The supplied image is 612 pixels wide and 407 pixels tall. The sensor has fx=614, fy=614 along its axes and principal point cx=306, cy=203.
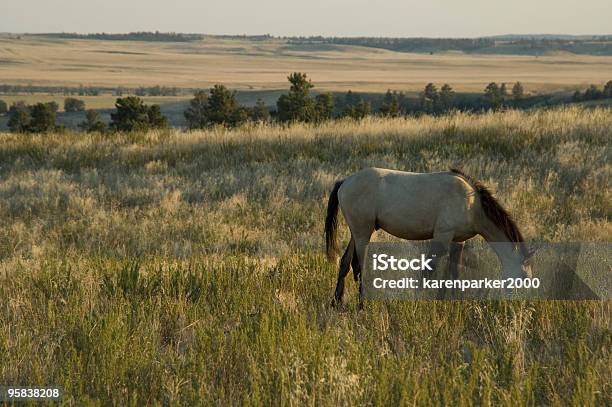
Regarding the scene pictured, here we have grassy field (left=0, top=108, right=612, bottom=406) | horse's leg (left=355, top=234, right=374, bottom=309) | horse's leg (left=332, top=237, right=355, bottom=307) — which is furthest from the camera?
horse's leg (left=332, top=237, right=355, bottom=307)

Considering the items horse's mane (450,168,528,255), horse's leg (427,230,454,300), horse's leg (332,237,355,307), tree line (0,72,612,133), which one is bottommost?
tree line (0,72,612,133)

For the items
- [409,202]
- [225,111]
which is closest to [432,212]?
[409,202]

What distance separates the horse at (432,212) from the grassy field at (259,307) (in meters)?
0.49

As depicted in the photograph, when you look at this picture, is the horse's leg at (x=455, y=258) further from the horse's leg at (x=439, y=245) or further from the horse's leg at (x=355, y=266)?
the horse's leg at (x=355, y=266)

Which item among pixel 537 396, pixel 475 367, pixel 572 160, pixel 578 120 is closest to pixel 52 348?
pixel 475 367

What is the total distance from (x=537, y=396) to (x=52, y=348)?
3.29 metres

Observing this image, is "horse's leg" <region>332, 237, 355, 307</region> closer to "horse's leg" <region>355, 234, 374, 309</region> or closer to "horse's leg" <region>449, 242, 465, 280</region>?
"horse's leg" <region>355, 234, 374, 309</region>

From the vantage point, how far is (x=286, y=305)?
17.5 ft

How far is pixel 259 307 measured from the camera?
17.6 ft

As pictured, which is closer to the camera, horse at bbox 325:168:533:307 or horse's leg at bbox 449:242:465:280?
horse at bbox 325:168:533:307

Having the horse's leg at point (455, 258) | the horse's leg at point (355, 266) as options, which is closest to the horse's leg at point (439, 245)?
the horse's leg at point (455, 258)

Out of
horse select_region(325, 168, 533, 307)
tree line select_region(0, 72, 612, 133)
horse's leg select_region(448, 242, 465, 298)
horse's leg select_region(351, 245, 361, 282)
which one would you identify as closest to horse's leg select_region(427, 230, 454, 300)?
horse select_region(325, 168, 533, 307)

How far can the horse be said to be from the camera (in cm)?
508

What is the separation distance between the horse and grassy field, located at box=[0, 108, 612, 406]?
1.62ft
